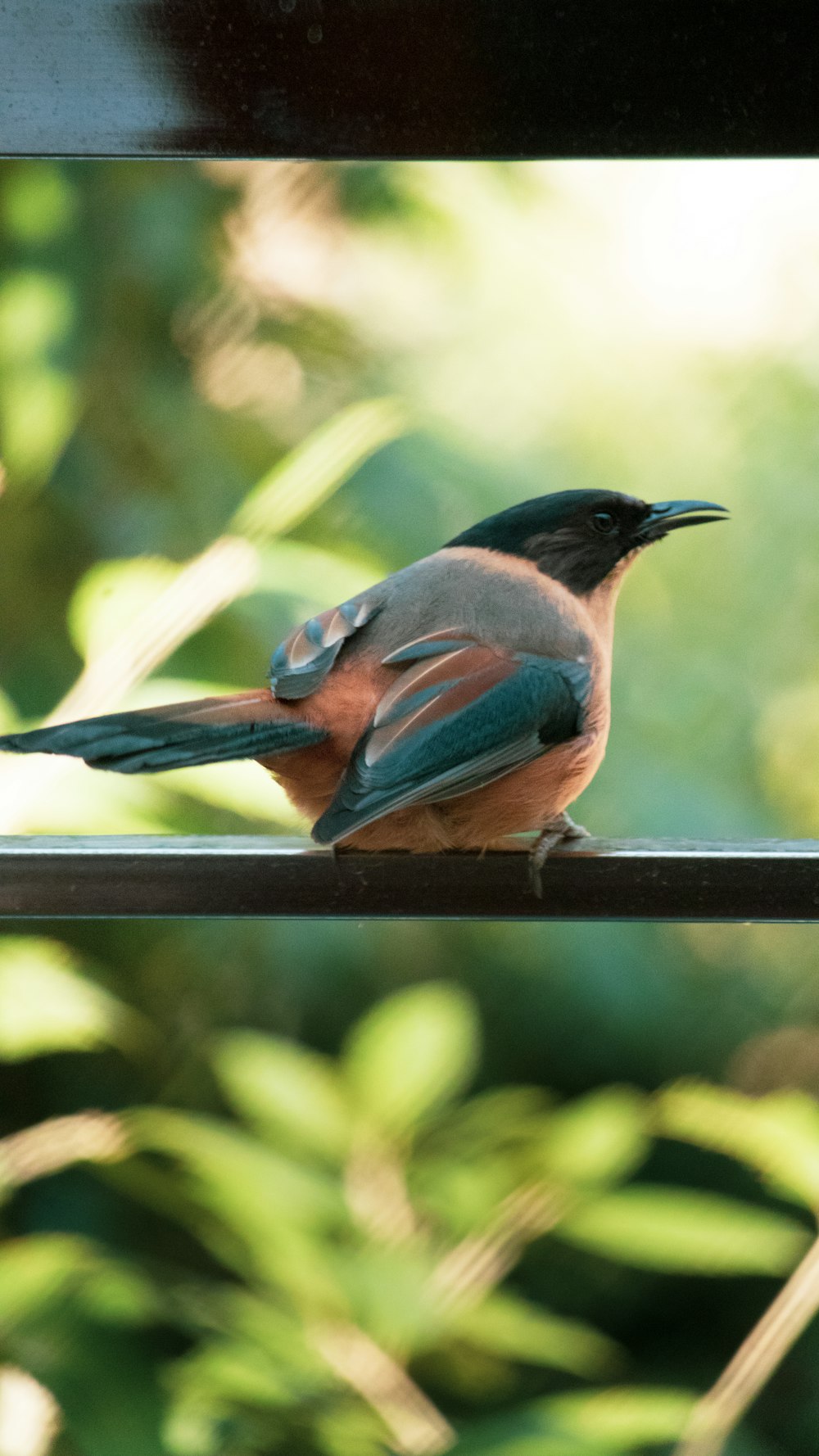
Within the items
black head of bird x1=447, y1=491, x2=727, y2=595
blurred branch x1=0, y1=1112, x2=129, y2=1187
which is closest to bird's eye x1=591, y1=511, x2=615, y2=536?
black head of bird x1=447, y1=491, x2=727, y2=595

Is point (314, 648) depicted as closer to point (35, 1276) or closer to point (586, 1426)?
point (35, 1276)

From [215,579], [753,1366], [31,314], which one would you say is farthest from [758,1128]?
[31,314]

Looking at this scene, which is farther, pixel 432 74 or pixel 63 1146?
pixel 63 1146

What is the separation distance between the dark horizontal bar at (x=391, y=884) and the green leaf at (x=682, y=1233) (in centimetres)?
78

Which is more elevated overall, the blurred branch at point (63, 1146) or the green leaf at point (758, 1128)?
the green leaf at point (758, 1128)

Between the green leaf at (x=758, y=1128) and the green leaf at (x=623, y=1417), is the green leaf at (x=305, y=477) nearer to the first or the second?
the green leaf at (x=758, y=1128)

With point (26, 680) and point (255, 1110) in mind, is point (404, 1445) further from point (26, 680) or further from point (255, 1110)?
point (26, 680)

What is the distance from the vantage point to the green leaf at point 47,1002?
1.71 meters

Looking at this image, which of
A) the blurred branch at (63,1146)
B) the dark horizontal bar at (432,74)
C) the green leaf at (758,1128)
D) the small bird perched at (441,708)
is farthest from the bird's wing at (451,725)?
the blurred branch at (63,1146)

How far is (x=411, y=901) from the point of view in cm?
103

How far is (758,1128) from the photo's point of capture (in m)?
1.71

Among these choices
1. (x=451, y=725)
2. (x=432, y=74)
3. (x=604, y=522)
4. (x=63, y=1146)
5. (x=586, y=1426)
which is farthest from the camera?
(x=63, y=1146)

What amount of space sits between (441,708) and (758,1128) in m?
0.82

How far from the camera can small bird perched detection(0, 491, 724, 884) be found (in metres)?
1.09
